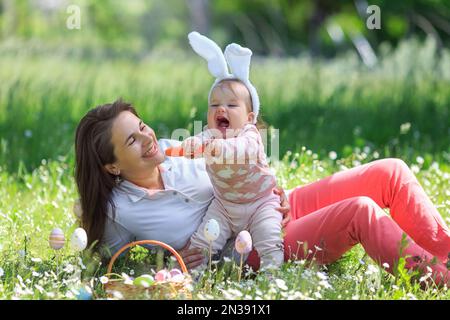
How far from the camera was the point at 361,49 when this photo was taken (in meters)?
20.1

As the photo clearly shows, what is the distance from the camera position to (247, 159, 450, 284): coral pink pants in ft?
10.8

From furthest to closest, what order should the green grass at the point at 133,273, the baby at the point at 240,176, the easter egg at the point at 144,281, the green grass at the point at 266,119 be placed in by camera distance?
the baby at the point at 240,176, the green grass at the point at 266,119, the green grass at the point at 133,273, the easter egg at the point at 144,281

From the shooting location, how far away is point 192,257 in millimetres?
3479

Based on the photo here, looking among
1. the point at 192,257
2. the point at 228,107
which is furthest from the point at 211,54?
the point at 192,257

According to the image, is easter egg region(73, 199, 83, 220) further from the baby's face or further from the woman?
the baby's face

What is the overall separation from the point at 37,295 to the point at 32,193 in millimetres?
1923

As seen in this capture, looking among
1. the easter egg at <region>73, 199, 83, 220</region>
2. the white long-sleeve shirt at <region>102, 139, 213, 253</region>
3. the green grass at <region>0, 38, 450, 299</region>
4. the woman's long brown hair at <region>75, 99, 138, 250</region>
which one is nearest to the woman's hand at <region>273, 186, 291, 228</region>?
the green grass at <region>0, 38, 450, 299</region>

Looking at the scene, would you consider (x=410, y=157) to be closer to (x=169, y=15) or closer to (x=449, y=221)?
(x=449, y=221)

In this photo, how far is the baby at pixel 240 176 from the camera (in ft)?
11.0

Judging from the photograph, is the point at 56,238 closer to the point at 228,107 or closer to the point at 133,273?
the point at 133,273

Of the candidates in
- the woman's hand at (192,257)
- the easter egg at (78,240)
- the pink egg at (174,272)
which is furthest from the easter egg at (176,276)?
the easter egg at (78,240)

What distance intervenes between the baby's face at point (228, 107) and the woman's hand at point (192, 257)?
491mm

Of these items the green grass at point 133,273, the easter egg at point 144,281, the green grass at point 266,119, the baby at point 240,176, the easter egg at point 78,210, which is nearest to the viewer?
the easter egg at point 144,281

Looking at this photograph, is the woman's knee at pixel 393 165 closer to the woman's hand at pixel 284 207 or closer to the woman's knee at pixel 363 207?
the woman's knee at pixel 363 207
